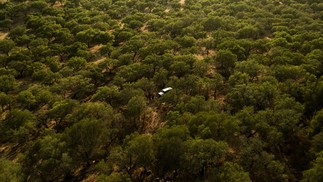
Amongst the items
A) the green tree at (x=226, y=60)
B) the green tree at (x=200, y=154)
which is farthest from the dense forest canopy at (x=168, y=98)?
the green tree at (x=226, y=60)

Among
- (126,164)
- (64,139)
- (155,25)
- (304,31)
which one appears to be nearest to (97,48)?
(155,25)

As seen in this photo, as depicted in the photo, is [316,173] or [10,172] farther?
[10,172]

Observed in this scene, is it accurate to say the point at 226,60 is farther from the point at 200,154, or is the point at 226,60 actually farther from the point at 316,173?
the point at 316,173

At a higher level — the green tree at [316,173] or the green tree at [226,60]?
the green tree at [316,173]

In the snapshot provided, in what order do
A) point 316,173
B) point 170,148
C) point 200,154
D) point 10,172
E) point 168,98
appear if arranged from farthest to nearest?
1. point 168,98
2. point 170,148
3. point 10,172
4. point 200,154
5. point 316,173

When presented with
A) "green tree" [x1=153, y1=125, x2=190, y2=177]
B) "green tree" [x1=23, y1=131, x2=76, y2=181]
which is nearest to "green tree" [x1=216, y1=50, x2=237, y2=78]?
"green tree" [x1=153, y1=125, x2=190, y2=177]

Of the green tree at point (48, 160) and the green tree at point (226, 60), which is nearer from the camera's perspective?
the green tree at point (48, 160)

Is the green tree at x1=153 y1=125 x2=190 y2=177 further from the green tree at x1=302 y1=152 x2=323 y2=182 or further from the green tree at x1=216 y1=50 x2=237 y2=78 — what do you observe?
the green tree at x1=216 y1=50 x2=237 y2=78

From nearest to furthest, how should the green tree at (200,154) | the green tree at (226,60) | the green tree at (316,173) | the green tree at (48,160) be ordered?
the green tree at (316,173), the green tree at (200,154), the green tree at (48,160), the green tree at (226,60)

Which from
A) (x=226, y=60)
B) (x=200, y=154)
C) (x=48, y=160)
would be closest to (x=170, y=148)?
(x=200, y=154)

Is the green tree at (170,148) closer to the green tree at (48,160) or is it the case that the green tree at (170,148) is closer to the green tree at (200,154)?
the green tree at (200,154)
